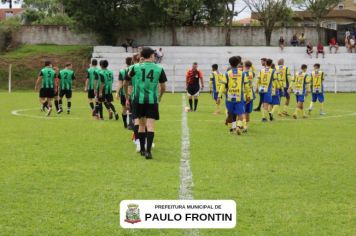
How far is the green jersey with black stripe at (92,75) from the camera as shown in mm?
19322

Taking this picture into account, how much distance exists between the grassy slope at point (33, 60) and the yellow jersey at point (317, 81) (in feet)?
85.1

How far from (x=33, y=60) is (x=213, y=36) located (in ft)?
63.4

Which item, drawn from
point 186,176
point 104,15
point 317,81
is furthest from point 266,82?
point 104,15

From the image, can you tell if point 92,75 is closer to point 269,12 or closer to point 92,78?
point 92,78

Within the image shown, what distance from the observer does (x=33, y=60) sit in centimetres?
4803

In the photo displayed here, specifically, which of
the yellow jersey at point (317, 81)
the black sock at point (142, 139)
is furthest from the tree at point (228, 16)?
the black sock at point (142, 139)

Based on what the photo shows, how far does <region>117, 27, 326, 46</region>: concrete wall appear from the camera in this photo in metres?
58.5

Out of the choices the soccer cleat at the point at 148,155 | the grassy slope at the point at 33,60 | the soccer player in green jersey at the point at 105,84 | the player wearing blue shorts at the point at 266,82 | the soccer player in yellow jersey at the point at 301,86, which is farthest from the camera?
the grassy slope at the point at 33,60

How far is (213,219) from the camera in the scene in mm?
6031

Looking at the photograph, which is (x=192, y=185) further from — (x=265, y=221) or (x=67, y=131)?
(x=67, y=131)

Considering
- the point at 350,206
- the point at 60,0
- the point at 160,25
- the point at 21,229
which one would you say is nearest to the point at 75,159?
the point at 21,229

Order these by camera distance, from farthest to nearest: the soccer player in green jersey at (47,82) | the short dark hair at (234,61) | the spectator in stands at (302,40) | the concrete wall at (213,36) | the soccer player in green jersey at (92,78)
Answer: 1. the concrete wall at (213,36)
2. the spectator in stands at (302,40)
3. the soccer player in green jersey at (47,82)
4. the soccer player in green jersey at (92,78)
5. the short dark hair at (234,61)

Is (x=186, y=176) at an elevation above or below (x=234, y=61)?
below

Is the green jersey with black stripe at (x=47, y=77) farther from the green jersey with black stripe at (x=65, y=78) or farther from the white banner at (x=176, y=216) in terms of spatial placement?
the white banner at (x=176, y=216)
